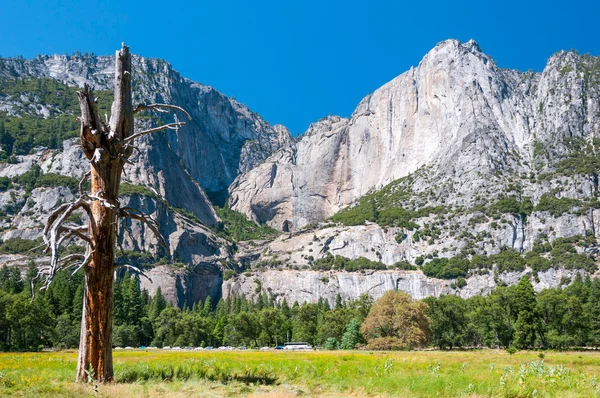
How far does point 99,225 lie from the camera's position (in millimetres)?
15383

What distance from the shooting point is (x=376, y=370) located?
63.1 feet

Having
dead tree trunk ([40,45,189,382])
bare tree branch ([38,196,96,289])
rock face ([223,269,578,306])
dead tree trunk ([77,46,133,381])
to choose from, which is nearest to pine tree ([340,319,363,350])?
rock face ([223,269,578,306])

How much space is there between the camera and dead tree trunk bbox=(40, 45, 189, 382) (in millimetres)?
14461

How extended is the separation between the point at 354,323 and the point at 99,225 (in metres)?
71.6

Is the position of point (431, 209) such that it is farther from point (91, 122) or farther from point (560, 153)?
point (91, 122)

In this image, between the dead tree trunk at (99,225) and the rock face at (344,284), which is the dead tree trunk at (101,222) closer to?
the dead tree trunk at (99,225)

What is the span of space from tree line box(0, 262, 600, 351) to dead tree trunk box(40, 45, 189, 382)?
1728 inches

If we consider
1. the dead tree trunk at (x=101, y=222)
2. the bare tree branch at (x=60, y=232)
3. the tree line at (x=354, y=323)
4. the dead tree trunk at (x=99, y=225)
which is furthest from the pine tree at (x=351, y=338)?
the bare tree branch at (x=60, y=232)

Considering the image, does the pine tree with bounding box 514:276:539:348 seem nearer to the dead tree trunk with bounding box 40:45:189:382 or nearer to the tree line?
the tree line

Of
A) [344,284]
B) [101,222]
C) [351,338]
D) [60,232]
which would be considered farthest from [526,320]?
[344,284]

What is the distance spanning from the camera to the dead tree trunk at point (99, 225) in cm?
1446

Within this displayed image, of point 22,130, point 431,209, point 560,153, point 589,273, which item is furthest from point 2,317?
point 560,153

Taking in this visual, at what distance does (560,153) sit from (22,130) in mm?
203650

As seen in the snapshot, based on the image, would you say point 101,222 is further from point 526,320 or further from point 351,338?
point 526,320
